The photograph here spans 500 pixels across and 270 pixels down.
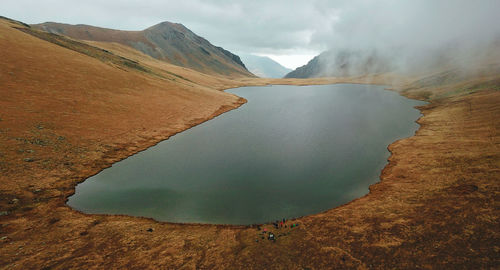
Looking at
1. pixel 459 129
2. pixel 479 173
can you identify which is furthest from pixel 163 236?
pixel 459 129

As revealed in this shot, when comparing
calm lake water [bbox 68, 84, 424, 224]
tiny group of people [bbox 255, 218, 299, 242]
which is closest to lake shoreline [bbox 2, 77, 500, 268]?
tiny group of people [bbox 255, 218, 299, 242]

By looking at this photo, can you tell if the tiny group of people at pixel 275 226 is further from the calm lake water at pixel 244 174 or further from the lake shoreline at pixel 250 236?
the calm lake water at pixel 244 174

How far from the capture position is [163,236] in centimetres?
2177

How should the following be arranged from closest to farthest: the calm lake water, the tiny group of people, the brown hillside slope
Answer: the brown hillside slope, the tiny group of people, the calm lake water

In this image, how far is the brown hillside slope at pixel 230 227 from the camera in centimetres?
1794

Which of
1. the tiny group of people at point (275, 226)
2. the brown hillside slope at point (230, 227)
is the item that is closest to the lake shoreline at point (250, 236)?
the brown hillside slope at point (230, 227)

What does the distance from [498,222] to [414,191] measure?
8.42 metres

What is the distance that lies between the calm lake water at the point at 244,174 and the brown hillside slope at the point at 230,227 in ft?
6.85

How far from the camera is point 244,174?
35125mm

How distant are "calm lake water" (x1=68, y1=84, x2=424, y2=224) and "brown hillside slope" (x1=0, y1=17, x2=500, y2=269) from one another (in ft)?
6.85

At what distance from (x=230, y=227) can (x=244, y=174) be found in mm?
12310

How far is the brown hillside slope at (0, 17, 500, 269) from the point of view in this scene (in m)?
17.9

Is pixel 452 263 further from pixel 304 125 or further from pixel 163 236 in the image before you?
pixel 304 125

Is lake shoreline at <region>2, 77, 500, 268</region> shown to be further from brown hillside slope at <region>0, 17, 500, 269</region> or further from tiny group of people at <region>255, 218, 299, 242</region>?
tiny group of people at <region>255, 218, 299, 242</region>
